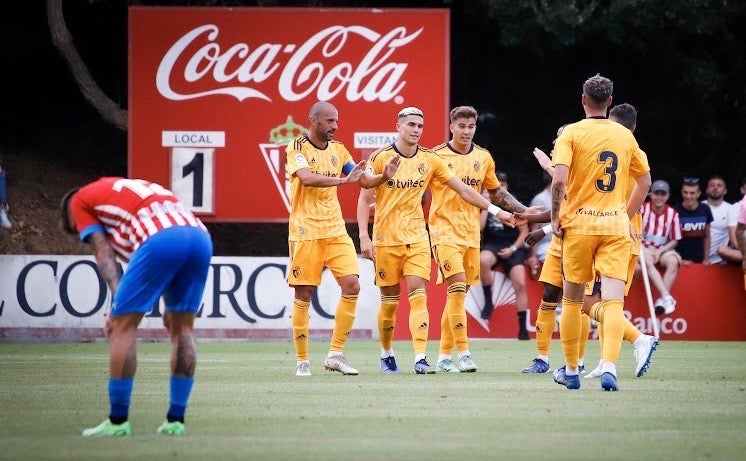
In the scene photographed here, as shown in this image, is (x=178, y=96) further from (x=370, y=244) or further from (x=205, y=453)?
(x=205, y=453)

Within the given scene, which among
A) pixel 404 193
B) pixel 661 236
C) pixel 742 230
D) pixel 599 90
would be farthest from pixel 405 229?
pixel 661 236

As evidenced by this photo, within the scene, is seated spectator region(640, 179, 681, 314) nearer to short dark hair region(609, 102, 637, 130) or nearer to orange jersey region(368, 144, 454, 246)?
orange jersey region(368, 144, 454, 246)

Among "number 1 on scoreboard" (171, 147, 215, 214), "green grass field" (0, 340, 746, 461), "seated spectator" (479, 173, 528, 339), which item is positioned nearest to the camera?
"green grass field" (0, 340, 746, 461)

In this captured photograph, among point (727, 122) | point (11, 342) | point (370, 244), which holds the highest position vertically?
point (727, 122)

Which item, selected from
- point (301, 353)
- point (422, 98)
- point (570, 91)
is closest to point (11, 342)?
point (422, 98)

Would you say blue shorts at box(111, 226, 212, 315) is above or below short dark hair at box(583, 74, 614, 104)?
below

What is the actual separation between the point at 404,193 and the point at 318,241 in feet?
3.11

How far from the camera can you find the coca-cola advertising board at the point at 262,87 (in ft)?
73.4

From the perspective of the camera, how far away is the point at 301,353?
14.1m

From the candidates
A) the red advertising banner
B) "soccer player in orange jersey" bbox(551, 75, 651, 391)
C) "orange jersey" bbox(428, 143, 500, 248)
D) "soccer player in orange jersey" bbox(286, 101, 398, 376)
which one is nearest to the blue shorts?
"soccer player in orange jersey" bbox(551, 75, 651, 391)

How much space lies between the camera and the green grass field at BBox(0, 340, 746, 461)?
8.30m

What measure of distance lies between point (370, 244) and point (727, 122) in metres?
13.1

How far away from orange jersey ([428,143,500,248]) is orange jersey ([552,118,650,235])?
305cm

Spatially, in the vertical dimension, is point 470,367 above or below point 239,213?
below
